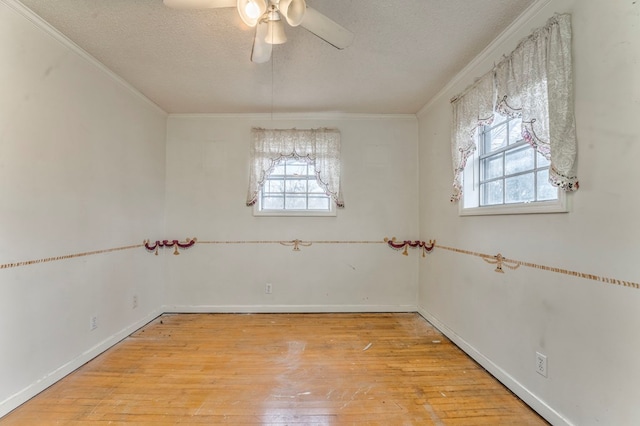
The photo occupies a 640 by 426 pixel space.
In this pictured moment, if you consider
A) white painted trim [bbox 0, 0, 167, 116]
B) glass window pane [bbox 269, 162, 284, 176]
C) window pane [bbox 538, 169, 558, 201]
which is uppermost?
white painted trim [bbox 0, 0, 167, 116]

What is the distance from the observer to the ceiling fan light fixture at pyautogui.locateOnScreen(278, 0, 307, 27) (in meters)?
1.29

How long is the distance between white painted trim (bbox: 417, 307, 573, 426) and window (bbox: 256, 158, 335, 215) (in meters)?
1.91

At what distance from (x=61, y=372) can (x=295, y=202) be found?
8.14 feet

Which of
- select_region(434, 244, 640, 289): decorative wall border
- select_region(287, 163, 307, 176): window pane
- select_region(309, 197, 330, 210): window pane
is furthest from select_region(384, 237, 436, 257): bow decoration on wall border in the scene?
select_region(287, 163, 307, 176): window pane

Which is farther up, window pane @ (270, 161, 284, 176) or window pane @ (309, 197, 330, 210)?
window pane @ (270, 161, 284, 176)

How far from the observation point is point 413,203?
3438 mm

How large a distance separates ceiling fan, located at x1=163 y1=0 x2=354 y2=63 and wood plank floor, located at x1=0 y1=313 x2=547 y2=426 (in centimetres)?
216

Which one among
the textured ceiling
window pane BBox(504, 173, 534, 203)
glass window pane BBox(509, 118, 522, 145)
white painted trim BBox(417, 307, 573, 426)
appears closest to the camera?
white painted trim BBox(417, 307, 573, 426)

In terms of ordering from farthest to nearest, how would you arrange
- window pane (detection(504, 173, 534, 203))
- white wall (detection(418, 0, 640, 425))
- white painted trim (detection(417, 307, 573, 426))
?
window pane (detection(504, 173, 534, 203)) < white painted trim (detection(417, 307, 573, 426)) < white wall (detection(418, 0, 640, 425))

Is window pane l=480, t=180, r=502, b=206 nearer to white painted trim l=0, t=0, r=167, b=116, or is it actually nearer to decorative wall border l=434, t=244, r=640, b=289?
decorative wall border l=434, t=244, r=640, b=289

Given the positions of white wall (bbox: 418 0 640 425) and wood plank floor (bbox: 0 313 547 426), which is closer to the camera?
white wall (bbox: 418 0 640 425)

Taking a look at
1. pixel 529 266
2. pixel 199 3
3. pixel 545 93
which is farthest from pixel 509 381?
pixel 199 3

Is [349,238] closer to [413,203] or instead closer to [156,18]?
[413,203]

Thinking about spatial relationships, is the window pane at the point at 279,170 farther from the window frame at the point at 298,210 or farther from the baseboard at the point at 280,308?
the baseboard at the point at 280,308
